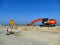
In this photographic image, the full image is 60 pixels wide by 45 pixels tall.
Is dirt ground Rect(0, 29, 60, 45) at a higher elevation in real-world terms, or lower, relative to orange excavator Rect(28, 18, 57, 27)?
lower

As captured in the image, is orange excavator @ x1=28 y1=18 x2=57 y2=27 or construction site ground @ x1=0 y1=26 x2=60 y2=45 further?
orange excavator @ x1=28 y1=18 x2=57 y2=27

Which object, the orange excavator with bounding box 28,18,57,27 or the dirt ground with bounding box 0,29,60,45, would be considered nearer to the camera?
the dirt ground with bounding box 0,29,60,45

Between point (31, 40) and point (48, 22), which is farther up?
point (48, 22)

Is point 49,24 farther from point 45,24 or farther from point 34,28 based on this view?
point 34,28

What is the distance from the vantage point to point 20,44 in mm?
14719

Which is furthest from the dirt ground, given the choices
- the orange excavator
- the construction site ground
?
the orange excavator

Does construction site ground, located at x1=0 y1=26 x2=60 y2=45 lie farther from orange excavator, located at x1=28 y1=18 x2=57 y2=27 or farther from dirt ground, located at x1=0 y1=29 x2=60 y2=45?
orange excavator, located at x1=28 y1=18 x2=57 y2=27

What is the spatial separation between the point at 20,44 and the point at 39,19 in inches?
1253

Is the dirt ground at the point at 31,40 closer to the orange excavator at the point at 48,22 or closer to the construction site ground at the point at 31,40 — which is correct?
the construction site ground at the point at 31,40

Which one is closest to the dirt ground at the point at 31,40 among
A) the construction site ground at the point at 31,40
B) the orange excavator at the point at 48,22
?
the construction site ground at the point at 31,40

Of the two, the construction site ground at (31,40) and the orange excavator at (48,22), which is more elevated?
the orange excavator at (48,22)

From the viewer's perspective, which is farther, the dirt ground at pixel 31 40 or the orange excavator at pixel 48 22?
the orange excavator at pixel 48 22

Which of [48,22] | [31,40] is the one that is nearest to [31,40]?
[31,40]

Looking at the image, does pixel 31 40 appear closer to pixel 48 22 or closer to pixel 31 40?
pixel 31 40
